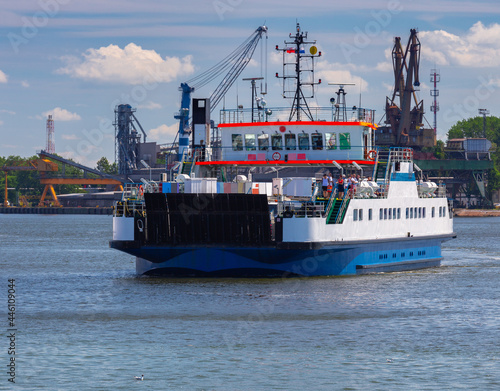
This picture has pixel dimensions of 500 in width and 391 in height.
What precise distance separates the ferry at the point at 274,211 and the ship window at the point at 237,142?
50mm

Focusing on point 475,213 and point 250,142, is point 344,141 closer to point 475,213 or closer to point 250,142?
point 250,142

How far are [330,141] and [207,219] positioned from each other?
9444mm

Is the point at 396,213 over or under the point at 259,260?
over

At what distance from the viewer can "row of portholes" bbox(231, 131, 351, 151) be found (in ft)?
148

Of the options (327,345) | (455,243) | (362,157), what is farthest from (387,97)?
(327,345)

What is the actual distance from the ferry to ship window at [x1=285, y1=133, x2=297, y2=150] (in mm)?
49

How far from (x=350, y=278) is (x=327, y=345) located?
1396cm

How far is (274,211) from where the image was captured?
39.5 meters

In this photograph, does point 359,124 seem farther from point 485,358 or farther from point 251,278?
point 485,358

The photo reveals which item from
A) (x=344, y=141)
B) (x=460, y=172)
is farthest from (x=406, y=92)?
(x=344, y=141)

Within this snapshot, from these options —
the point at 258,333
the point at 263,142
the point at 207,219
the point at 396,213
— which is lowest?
the point at 258,333

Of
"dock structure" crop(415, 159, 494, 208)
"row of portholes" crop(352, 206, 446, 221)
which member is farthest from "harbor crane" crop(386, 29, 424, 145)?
"row of portholes" crop(352, 206, 446, 221)

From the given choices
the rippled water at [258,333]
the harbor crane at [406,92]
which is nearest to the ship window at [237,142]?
the rippled water at [258,333]

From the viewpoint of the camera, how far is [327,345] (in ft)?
Result: 90.0
